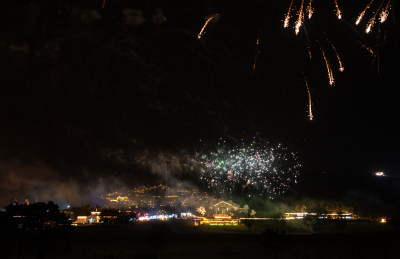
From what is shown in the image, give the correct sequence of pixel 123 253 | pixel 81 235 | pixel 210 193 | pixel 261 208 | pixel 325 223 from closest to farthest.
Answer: pixel 123 253, pixel 81 235, pixel 325 223, pixel 261 208, pixel 210 193

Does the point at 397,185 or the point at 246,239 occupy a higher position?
the point at 397,185

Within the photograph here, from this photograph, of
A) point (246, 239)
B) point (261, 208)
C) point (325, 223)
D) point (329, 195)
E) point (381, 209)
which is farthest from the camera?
point (329, 195)

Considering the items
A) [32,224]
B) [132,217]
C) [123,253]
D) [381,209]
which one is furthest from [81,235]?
[381,209]

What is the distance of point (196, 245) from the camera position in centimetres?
2619

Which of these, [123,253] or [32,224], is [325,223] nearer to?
[123,253]

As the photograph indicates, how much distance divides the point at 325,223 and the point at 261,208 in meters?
18.7

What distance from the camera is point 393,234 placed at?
2833 cm

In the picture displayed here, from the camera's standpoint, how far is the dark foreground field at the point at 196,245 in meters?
22.3

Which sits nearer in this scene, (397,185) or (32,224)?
(32,224)

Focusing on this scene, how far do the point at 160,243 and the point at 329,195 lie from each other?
179 ft

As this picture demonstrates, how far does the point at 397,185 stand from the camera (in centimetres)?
7425

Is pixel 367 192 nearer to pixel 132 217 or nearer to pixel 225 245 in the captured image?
pixel 132 217

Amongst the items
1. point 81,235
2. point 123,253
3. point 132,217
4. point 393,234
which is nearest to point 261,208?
point 132,217

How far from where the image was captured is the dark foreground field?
880 inches
